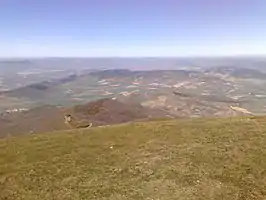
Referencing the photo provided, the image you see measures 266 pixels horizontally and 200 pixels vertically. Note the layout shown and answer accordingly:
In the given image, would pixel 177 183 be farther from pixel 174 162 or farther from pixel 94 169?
pixel 94 169

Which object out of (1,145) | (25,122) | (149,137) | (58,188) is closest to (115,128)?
(149,137)

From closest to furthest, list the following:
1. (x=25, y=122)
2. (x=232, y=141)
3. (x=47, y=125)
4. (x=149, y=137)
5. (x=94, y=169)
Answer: (x=94, y=169)
(x=232, y=141)
(x=149, y=137)
(x=47, y=125)
(x=25, y=122)

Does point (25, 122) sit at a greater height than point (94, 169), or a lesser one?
lesser

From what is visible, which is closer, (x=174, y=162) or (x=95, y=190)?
(x=95, y=190)

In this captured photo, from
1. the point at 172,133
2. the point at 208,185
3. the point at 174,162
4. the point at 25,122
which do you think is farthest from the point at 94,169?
the point at 25,122

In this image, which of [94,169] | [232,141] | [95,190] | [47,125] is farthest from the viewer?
[47,125]

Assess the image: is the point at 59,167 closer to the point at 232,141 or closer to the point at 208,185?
the point at 208,185
